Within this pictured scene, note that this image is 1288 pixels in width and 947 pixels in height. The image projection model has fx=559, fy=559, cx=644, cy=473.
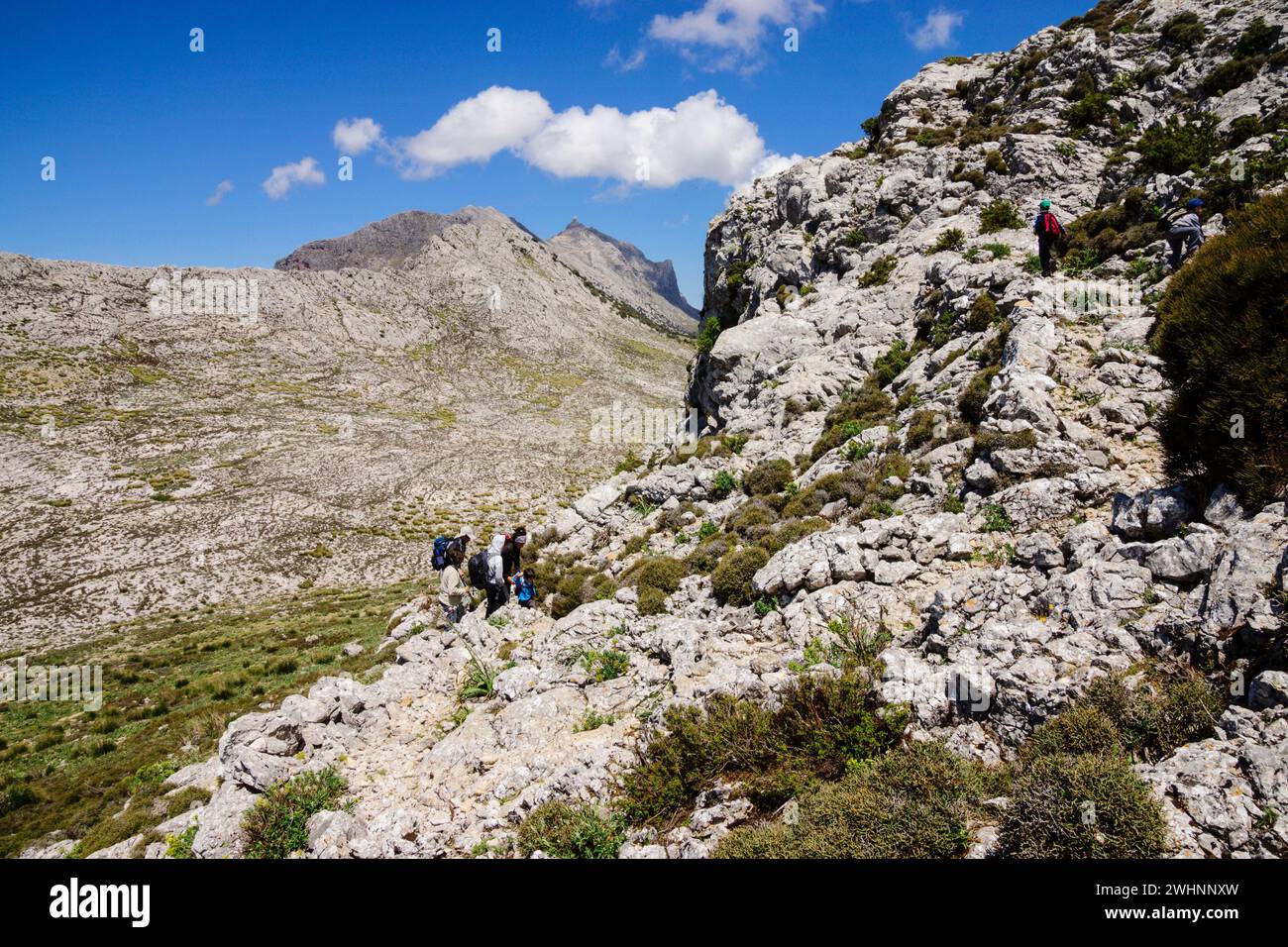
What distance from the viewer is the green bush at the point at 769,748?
7.64 metres

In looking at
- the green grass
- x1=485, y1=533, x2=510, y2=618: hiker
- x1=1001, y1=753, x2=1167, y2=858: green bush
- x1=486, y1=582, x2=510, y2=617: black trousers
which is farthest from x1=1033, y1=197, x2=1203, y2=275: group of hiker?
the green grass

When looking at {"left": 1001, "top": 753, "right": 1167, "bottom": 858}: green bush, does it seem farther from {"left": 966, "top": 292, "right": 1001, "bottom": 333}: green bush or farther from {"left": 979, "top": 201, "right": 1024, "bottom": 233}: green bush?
{"left": 979, "top": 201, "right": 1024, "bottom": 233}: green bush

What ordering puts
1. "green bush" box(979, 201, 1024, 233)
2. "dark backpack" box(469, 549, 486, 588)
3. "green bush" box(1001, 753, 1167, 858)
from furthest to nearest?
"green bush" box(979, 201, 1024, 233) → "dark backpack" box(469, 549, 486, 588) → "green bush" box(1001, 753, 1167, 858)

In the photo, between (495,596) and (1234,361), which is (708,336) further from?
(1234,361)

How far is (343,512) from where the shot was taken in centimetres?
5159

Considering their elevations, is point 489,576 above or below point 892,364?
below

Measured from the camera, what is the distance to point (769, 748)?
26.6ft

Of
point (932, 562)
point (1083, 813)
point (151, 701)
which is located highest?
point (932, 562)

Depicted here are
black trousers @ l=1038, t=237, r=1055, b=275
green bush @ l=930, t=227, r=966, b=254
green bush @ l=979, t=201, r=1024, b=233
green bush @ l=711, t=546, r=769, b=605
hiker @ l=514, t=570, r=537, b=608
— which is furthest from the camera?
green bush @ l=930, t=227, r=966, b=254

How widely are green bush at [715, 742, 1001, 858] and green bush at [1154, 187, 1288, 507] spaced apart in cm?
543

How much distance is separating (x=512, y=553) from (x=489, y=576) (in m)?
1.08

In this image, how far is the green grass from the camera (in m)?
15.4

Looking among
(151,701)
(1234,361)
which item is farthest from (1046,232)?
(151,701)

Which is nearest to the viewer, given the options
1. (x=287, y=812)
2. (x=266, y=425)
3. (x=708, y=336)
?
(x=287, y=812)
